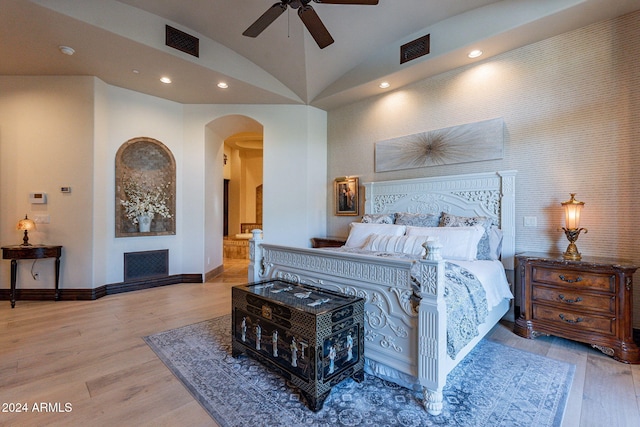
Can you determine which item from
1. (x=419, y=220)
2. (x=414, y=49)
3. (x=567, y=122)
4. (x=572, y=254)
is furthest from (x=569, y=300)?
(x=414, y=49)

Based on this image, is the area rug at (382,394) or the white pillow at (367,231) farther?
the white pillow at (367,231)

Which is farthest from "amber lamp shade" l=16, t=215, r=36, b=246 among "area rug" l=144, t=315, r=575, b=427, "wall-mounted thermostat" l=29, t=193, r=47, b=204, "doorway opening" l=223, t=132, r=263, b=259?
"doorway opening" l=223, t=132, r=263, b=259

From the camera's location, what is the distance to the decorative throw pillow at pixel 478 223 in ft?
9.79

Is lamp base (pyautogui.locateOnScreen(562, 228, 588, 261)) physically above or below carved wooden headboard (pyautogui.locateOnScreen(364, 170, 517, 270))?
below

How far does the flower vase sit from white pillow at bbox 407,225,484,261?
435cm

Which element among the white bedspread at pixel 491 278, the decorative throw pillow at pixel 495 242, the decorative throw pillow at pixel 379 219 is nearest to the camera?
the white bedspread at pixel 491 278

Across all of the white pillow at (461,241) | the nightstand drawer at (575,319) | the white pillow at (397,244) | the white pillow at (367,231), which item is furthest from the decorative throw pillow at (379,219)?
the nightstand drawer at (575,319)

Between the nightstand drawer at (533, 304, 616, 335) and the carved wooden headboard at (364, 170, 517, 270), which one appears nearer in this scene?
the nightstand drawer at (533, 304, 616, 335)

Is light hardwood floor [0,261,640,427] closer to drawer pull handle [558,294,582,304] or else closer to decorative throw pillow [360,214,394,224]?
Result: drawer pull handle [558,294,582,304]

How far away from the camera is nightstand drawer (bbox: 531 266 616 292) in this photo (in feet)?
7.75

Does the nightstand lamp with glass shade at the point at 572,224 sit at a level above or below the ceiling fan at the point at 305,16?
below

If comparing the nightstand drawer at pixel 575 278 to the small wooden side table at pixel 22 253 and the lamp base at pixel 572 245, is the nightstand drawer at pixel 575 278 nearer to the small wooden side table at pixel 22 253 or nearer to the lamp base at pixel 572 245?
the lamp base at pixel 572 245

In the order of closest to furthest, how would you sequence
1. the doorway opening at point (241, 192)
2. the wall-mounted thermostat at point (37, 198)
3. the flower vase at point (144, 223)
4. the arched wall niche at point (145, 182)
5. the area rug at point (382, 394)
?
1. the area rug at point (382, 394)
2. the wall-mounted thermostat at point (37, 198)
3. the arched wall niche at point (145, 182)
4. the flower vase at point (144, 223)
5. the doorway opening at point (241, 192)

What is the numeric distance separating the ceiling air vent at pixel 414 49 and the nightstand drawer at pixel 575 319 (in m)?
3.13
